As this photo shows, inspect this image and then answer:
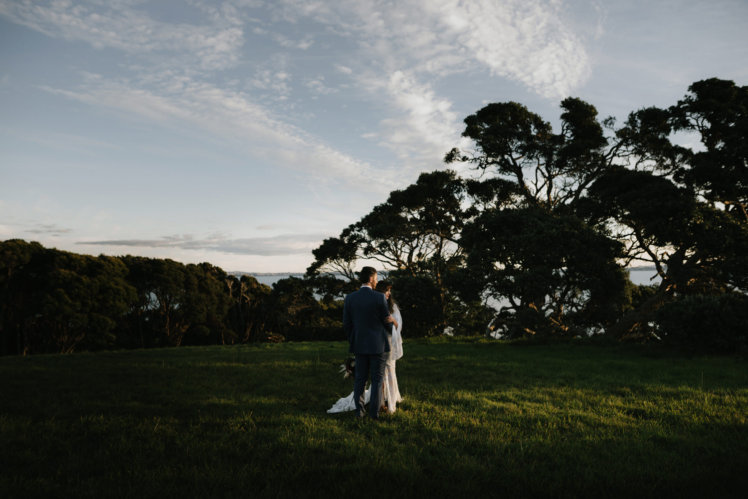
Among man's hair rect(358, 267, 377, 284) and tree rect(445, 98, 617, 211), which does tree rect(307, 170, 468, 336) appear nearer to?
tree rect(445, 98, 617, 211)

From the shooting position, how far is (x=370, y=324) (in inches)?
241

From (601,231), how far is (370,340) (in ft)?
46.7

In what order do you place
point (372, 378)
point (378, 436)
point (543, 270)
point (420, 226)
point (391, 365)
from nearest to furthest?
point (378, 436)
point (372, 378)
point (391, 365)
point (543, 270)
point (420, 226)

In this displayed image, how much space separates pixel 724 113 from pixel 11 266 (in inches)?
1605

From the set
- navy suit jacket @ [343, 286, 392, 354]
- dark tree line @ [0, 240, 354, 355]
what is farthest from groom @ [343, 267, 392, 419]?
dark tree line @ [0, 240, 354, 355]

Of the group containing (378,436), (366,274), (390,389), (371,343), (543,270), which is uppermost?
(543,270)

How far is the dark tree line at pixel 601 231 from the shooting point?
45.1 feet

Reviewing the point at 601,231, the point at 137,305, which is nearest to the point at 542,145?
the point at 601,231

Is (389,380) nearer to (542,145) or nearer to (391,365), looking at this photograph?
(391,365)

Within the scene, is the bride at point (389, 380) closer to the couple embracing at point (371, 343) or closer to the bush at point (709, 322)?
the couple embracing at point (371, 343)

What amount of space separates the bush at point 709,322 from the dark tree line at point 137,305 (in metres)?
21.6

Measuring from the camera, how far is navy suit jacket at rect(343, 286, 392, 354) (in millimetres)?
6082

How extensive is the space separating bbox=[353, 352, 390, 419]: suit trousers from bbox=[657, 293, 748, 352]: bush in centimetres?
1101

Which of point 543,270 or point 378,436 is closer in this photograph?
point 378,436
